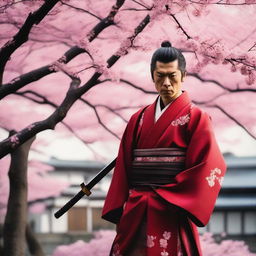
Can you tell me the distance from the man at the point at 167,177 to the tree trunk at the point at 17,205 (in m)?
2.87

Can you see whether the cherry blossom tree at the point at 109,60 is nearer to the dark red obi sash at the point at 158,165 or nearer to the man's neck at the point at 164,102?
the man's neck at the point at 164,102

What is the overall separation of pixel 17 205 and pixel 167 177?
3.17 metres

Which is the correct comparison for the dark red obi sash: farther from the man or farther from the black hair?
the black hair

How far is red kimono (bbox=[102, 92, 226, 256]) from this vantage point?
215cm

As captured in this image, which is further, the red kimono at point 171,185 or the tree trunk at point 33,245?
the tree trunk at point 33,245

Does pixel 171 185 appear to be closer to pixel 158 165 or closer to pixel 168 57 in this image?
pixel 158 165

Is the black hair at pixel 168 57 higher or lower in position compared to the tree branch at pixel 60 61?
lower

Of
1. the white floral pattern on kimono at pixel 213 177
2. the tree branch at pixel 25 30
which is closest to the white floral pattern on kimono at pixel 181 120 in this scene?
the white floral pattern on kimono at pixel 213 177

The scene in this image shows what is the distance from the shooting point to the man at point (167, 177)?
2.15 metres

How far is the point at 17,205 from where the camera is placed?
5121 millimetres

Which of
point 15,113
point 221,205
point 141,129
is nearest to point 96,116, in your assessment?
point 15,113

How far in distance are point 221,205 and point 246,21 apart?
562 cm

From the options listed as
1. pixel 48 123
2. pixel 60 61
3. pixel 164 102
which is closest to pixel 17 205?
pixel 48 123

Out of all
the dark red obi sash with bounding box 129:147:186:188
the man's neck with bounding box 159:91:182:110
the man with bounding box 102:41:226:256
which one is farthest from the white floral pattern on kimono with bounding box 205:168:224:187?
the man's neck with bounding box 159:91:182:110
